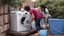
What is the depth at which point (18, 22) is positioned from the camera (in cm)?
484

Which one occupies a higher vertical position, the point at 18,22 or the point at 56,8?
the point at 56,8

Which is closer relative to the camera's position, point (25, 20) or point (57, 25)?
point (57, 25)

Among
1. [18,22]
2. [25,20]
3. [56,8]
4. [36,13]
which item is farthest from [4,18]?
[56,8]

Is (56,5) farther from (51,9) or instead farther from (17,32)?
(17,32)

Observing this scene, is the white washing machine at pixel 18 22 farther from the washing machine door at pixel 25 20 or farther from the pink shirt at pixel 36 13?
the pink shirt at pixel 36 13

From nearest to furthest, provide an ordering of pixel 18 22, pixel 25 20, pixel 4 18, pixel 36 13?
pixel 4 18 < pixel 18 22 < pixel 25 20 < pixel 36 13

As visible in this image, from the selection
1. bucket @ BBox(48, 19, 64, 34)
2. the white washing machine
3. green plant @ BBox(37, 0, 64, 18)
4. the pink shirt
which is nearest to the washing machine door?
the white washing machine

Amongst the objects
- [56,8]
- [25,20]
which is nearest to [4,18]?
[25,20]

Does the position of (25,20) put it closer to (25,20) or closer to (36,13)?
(25,20)

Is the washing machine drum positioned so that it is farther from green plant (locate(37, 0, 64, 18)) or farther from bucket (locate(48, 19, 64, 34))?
green plant (locate(37, 0, 64, 18))

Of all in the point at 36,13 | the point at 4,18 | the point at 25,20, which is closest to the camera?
the point at 4,18

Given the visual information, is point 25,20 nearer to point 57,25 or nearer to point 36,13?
point 36,13

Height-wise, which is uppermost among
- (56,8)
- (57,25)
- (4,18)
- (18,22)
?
(56,8)

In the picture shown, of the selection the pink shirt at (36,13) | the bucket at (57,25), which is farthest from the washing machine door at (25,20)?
the bucket at (57,25)
